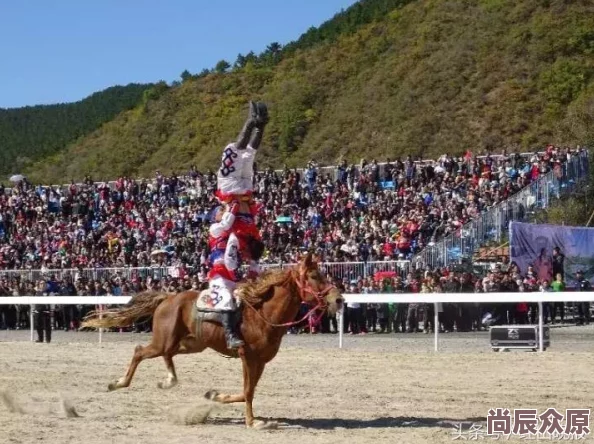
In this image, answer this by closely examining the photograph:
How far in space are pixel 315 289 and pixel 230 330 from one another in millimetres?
1122

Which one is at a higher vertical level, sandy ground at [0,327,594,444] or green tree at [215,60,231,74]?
green tree at [215,60,231,74]

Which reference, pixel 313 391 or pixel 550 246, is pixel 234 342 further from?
pixel 550 246

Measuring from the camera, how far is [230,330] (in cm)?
1295

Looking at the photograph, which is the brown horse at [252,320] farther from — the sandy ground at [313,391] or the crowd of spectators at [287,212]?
the crowd of spectators at [287,212]

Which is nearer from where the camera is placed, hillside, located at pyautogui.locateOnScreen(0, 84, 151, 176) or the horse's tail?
the horse's tail

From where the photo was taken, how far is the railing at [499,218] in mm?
31312

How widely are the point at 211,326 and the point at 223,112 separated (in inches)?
2525

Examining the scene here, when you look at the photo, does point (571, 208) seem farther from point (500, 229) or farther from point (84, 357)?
point (84, 357)

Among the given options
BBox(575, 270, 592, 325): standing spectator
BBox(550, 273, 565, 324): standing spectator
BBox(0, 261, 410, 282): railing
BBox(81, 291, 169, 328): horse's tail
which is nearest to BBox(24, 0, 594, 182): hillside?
BBox(0, 261, 410, 282): railing

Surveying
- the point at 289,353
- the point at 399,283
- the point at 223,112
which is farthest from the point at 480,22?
the point at 289,353

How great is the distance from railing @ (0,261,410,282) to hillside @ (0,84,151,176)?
8493 cm

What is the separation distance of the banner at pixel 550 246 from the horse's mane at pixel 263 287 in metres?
16.4

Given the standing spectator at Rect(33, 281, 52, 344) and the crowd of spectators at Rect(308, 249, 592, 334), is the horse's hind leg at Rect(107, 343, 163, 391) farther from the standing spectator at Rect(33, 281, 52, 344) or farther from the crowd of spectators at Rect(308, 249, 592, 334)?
the standing spectator at Rect(33, 281, 52, 344)

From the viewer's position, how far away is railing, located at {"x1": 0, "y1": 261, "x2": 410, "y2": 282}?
30.3 meters
